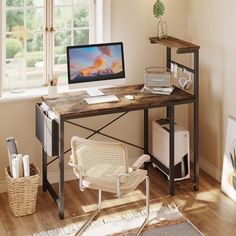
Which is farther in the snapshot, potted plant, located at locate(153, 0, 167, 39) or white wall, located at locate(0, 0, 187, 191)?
potted plant, located at locate(153, 0, 167, 39)

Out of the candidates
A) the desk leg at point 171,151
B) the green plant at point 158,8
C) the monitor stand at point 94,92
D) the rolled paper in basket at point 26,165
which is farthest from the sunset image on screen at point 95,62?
the rolled paper in basket at point 26,165

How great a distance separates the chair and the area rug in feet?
1.33

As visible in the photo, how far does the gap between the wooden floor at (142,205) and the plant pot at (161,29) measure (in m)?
1.23

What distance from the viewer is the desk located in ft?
13.1

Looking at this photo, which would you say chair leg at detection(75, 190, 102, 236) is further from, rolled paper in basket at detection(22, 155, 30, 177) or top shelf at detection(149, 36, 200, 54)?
top shelf at detection(149, 36, 200, 54)

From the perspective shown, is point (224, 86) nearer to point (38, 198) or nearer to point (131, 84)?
point (131, 84)

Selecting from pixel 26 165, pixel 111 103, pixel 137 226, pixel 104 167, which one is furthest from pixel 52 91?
pixel 137 226

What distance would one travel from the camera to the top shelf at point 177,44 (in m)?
4.27

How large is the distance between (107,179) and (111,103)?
758 millimetres

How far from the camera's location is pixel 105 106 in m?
4.09

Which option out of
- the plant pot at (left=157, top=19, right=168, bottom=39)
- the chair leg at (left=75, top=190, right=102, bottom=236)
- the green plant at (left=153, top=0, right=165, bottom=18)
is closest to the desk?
the chair leg at (left=75, top=190, right=102, bottom=236)

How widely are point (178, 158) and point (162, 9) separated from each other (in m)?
1.25

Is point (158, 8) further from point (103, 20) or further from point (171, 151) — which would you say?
point (171, 151)

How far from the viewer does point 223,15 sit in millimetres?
4406
